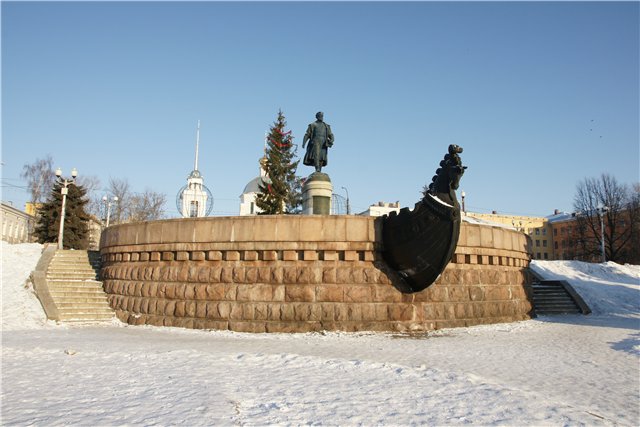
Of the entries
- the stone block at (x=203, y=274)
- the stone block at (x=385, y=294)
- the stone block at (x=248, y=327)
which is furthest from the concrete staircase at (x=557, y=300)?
the stone block at (x=203, y=274)

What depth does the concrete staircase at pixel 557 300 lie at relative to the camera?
17.8m

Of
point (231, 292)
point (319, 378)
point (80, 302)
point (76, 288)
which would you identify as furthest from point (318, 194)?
point (319, 378)

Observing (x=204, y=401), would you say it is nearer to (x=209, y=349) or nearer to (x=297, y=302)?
(x=209, y=349)

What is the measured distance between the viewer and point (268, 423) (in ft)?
15.3

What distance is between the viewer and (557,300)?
61.2 feet

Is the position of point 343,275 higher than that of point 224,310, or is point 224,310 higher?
point 343,275

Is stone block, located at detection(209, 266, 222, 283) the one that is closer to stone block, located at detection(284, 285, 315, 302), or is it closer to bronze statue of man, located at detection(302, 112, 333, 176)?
stone block, located at detection(284, 285, 315, 302)

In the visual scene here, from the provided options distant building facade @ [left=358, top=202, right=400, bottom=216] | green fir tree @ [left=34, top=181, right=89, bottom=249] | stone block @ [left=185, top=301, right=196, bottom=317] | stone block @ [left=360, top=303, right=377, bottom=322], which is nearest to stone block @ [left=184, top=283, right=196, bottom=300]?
stone block @ [left=185, top=301, right=196, bottom=317]

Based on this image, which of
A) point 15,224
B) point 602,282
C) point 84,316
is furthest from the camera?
point 15,224

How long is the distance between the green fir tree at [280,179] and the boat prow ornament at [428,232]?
2482 cm

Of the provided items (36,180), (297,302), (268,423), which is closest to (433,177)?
(297,302)

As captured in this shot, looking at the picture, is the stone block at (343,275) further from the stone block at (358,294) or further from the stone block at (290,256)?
the stone block at (290,256)

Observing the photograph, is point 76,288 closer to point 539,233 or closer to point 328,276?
point 328,276

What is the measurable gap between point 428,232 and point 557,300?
10.8 meters
